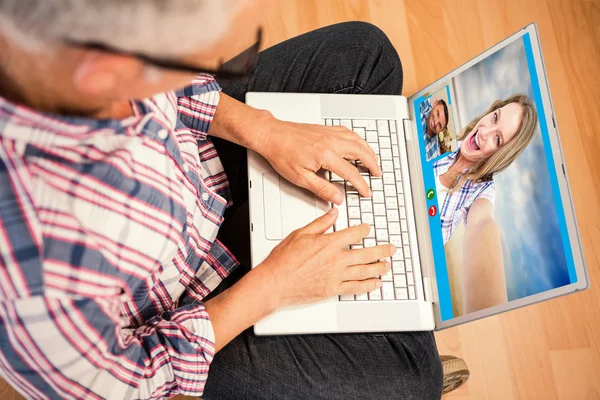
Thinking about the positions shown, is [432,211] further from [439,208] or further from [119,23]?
[119,23]

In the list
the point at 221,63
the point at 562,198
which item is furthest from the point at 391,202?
the point at 221,63

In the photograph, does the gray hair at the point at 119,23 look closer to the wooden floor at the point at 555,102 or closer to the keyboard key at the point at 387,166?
the keyboard key at the point at 387,166

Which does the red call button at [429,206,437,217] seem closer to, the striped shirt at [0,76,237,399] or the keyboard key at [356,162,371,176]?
the keyboard key at [356,162,371,176]

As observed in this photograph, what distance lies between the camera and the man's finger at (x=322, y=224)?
74cm

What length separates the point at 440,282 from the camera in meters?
0.77

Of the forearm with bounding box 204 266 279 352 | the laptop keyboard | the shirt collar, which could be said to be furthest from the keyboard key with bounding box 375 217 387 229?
the shirt collar

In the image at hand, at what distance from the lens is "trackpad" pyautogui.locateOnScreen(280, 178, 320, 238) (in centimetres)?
79

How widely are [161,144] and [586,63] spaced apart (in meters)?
1.30

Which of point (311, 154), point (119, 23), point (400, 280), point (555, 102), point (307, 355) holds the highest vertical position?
point (555, 102)

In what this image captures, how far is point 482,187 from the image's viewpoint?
0.75 metres

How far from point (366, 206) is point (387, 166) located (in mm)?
89

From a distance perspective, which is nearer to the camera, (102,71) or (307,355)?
(102,71)

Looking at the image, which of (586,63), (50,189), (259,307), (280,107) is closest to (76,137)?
(50,189)

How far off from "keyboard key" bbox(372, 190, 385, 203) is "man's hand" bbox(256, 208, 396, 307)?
2.8 inches
